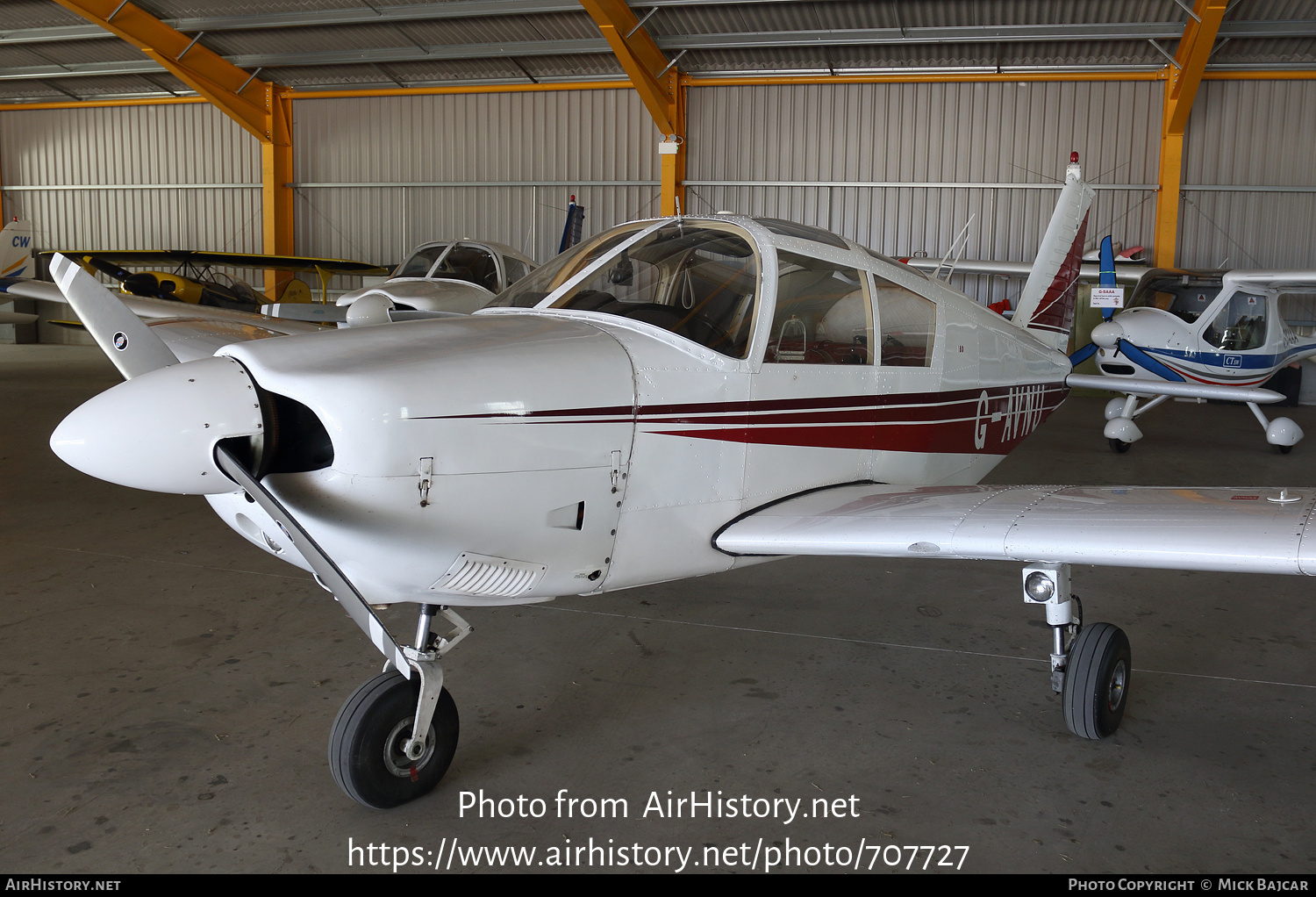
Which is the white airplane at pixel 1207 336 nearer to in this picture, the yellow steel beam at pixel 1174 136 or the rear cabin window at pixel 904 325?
the yellow steel beam at pixel 1174 136

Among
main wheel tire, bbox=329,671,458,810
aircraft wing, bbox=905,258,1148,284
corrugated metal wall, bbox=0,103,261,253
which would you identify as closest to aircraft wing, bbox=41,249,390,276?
corrugated metal wall, bbox=0,103,261,253

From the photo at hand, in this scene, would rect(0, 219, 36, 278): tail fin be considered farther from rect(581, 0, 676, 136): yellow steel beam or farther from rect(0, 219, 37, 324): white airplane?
rect(581, 0, 676, 136): yellow steel beam

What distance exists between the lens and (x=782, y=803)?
2688mm

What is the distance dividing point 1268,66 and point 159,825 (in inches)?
688

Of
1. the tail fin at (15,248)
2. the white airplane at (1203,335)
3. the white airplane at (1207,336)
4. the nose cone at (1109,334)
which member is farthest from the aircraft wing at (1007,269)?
the tail fin at (15,248)

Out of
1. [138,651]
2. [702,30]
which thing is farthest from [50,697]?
[702,30]

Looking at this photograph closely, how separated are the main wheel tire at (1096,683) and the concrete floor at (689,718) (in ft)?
0.28

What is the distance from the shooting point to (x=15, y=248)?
1656 cm

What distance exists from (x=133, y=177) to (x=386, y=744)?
2224cm

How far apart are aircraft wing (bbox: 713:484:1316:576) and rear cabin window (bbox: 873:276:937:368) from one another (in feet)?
2.25

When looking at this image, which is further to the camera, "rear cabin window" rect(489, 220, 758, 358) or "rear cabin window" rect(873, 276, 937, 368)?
"rear cabin window" rect(873, 276, 937, 368)

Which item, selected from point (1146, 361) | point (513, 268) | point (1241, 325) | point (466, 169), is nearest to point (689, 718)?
point (513, 268)

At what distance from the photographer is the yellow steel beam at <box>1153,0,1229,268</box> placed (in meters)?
13.1

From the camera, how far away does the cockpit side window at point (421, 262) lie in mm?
10734
